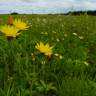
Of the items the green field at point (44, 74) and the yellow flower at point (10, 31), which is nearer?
the yellow flower at point (10, 31)

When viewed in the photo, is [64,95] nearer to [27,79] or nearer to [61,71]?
[27,79]

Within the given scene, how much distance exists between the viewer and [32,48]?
4719mm

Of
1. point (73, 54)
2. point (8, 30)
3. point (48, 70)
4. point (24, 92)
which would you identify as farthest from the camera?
point (73, 54)

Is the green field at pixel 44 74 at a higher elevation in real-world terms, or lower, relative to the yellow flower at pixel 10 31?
lower

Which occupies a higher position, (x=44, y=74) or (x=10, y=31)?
(x=10, y=31)

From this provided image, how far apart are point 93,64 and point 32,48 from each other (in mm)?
877

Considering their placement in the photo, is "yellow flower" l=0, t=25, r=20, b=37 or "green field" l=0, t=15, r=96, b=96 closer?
"yellow flower" l=0, t=25, r=20, b=37

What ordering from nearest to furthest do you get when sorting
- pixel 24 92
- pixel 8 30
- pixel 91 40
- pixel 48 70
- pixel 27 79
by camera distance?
pixel 8 30, pixel 24 92, pixel 27 79, pixel 48 70, pixel 91 40

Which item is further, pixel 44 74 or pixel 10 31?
pixel 44 74

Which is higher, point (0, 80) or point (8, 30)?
point (8, 30)

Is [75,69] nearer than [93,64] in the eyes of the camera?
Yes

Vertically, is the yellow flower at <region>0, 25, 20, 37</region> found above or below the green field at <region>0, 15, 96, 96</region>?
above

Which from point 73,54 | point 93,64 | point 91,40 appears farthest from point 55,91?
point 91,40

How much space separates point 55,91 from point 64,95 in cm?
18
